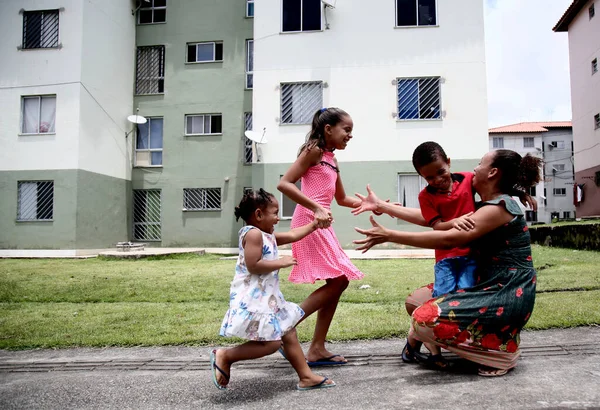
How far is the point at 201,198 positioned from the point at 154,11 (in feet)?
26.6

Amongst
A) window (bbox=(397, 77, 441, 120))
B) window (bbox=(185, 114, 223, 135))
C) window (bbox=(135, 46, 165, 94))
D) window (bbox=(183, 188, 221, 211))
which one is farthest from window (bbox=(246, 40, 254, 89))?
window (bbox=(397, 77, 441, 120))

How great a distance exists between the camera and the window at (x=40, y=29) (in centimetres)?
1644

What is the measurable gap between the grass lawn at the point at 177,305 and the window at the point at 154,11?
13276mm

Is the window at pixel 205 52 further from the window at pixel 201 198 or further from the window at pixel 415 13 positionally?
the window at pixel 415 13

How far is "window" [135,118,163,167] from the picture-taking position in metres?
19.2

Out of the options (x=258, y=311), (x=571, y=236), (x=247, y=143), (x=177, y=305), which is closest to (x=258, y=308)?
(x=258, y=311)

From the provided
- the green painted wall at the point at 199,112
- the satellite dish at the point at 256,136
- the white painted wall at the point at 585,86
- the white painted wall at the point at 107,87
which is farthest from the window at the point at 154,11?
the white painted wall at the point at 585,86

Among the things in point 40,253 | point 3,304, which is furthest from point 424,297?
point 40,253

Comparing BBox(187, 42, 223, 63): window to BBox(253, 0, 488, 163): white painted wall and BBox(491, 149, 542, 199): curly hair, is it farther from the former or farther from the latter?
BBox(491, 149, 542, 199): curly hair

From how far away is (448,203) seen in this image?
3.16 m

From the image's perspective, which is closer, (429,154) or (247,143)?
(429,154)

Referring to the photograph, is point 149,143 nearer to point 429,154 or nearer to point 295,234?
point 295,234

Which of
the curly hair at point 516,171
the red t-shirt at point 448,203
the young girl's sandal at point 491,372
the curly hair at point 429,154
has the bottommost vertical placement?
the young girl's sandal at point 491,372

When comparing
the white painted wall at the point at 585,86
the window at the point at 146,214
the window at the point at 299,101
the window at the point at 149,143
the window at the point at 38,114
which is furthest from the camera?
the white painted wall at the point at 585,86
